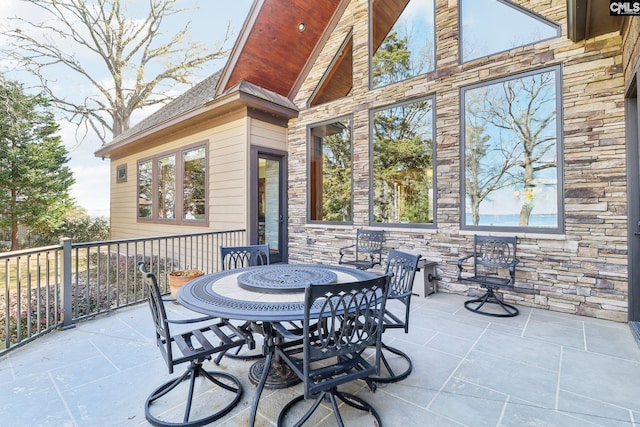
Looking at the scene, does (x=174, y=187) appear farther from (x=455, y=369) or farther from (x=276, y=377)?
(x=455, y=369)

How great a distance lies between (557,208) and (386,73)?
340 cm

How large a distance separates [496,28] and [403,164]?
2.25 metres

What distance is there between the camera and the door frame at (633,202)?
325 cm

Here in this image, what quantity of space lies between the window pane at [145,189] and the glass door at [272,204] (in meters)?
3.80

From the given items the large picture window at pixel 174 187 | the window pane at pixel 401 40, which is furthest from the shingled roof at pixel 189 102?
the window pane at pixel 401 40

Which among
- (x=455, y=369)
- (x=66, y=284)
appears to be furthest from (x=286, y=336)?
(x=66, y=284)

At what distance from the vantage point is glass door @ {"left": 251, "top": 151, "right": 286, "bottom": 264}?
6.41 metres

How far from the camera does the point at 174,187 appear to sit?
745 centimetres

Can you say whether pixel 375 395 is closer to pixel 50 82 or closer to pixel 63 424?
pixel 63 424

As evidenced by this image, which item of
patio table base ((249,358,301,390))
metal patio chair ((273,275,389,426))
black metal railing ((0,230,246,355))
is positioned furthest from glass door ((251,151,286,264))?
metal patio chair ((273,275,389,426))

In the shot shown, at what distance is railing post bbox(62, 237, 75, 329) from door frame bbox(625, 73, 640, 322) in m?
5.94

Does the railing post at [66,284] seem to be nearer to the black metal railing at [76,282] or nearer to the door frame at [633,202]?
the black metal railing at [76,282]

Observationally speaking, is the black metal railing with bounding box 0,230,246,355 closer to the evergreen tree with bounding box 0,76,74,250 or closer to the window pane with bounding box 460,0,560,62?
the evergreen tree with bounding box 0,76,74,250

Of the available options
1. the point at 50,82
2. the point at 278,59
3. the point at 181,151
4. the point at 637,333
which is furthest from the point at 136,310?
the point at 50,82
